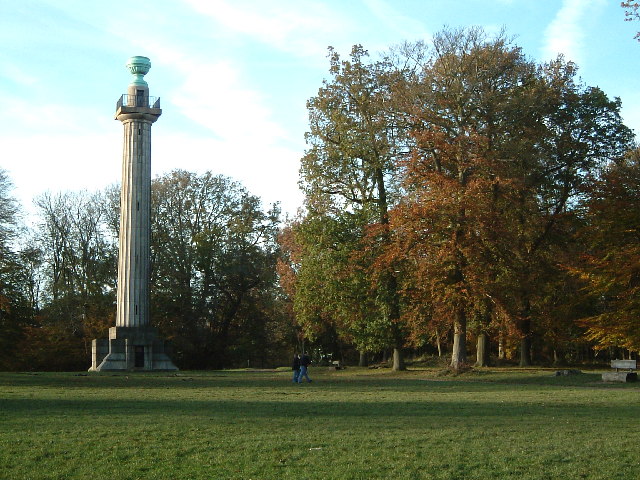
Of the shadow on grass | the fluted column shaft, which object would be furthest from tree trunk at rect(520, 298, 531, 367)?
the shadow on grass

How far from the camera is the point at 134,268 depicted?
5419 centimetres

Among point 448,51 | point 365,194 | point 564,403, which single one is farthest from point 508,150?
point 564,403

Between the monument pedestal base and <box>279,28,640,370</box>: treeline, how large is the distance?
11.0m

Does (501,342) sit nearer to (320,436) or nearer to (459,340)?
(459,340)

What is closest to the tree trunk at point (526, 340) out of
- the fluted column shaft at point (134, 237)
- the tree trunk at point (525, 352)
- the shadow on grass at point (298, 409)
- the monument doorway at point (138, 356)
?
the tree trunk at point (525, 352)

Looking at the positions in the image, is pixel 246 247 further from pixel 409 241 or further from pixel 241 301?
pixel 409 241

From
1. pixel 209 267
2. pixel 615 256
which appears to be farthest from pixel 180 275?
pixel 615 256

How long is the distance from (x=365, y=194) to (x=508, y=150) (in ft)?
33.5

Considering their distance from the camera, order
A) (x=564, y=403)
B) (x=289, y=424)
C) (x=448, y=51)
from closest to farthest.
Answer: (x=289, y=424) < (x=564, y=403) < (x=448, y=51)

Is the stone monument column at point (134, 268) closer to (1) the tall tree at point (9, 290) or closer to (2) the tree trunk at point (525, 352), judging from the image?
Result: (1) the tall tree at point (9, 290)

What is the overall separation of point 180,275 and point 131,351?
14.1 meters

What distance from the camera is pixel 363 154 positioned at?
Answer: 46156 millimetres

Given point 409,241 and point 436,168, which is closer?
point 409,241

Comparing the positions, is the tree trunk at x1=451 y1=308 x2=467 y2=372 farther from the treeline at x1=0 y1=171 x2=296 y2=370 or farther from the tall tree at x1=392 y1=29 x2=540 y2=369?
the treeline at x1=0 y1=171 x2=296 y2=370
